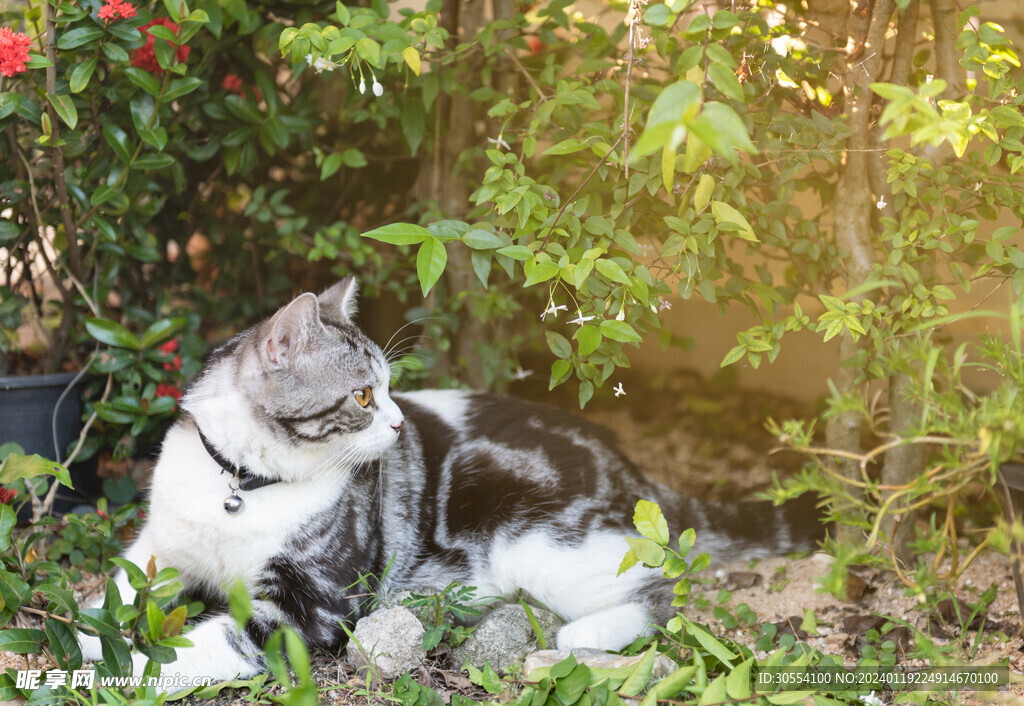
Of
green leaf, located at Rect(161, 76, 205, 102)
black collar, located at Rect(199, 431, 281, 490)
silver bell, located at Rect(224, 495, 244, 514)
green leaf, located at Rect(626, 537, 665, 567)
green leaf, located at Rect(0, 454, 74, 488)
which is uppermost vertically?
green leaf, located at Rect(161, 76, 205, 102)

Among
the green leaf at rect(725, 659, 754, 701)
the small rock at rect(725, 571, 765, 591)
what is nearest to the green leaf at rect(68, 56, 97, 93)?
the green leaf at rect(725, 659, 754, 701)

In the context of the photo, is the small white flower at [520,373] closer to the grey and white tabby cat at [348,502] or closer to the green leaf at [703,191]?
the grey and white tabby cat at [348,502]

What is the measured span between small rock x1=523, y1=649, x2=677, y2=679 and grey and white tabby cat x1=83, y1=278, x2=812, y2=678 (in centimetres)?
10

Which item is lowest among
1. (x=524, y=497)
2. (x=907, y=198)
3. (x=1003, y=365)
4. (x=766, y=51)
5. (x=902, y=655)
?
(x=902, y=655)

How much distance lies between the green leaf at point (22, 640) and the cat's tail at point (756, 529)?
1752 mm

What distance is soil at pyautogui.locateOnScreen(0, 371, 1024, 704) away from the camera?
6.00 ft

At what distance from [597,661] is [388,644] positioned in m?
0.49

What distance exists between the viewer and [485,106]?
3.09 m

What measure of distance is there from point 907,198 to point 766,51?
1.92 feet

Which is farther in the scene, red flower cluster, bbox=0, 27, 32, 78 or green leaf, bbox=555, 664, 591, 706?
red flower cluster, bbox=0, 27, 32, 78

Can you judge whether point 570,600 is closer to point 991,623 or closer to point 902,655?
point 902,655

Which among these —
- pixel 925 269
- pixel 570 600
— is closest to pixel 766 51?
pixel 925 269

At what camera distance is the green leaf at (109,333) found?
8.05 feet

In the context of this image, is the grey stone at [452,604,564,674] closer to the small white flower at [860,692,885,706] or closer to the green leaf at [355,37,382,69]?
the small white flower at [860,692,885,706]
